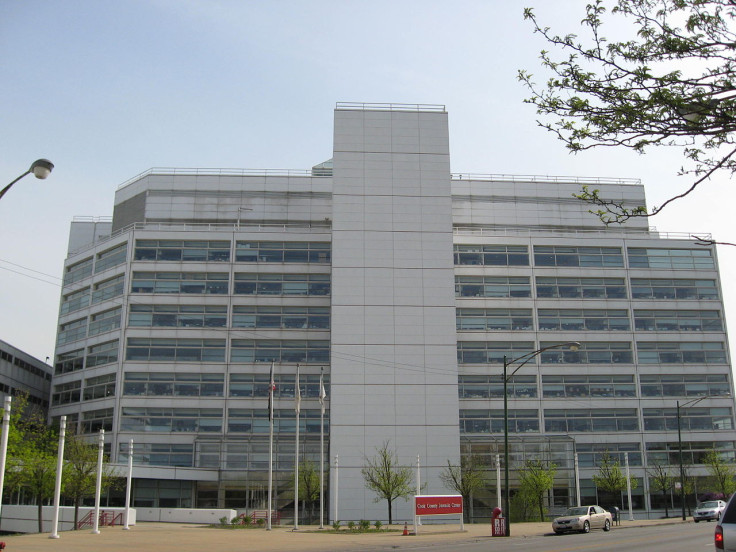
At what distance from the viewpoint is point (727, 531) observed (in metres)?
12.3

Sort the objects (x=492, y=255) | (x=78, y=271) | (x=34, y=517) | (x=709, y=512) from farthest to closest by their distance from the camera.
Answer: (x=78, y=271), (x=492, y=255), (x=709, y=512), (x=34, y=517)

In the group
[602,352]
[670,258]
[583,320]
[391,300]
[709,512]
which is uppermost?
[670,258]

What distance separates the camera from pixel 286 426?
66.8m

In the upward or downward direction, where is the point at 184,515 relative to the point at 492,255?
downward

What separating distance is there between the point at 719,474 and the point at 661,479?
5818mm

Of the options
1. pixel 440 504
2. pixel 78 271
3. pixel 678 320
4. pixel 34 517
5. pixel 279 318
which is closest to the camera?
pixel 440 504

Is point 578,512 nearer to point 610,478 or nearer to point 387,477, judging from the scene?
point 387,477

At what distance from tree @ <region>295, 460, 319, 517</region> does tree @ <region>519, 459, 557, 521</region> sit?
1647cm

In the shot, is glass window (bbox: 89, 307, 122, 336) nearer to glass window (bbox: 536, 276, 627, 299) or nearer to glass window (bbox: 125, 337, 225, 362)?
glass window (bbox: 125, 337, 225, 362)

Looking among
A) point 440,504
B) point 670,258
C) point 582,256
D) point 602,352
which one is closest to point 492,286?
point 582,256

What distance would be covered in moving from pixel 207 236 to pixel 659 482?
4738 cm

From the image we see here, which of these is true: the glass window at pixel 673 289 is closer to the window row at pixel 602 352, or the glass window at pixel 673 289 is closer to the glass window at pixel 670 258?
the glass window at pixel 670 258

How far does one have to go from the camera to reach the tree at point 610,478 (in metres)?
60.2

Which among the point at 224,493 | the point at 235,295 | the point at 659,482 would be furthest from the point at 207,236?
the point at 659,482
